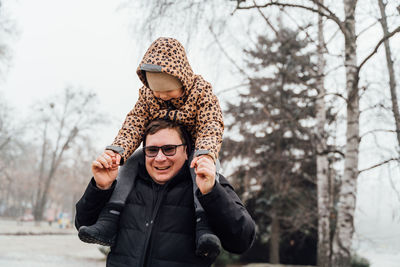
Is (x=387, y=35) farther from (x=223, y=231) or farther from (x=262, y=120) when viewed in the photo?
(x=262, y=120)

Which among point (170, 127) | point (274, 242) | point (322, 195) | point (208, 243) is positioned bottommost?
point (274, 242)

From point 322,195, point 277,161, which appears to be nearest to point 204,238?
point 322,195

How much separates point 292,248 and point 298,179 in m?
3.42

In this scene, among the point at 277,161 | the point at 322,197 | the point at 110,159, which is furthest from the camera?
the point at 277,161

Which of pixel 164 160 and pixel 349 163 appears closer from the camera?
pixel 164 160

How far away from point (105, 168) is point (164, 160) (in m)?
0.31

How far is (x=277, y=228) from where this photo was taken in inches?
492

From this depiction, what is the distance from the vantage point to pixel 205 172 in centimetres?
145

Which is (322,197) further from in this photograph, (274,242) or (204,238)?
(204,238)

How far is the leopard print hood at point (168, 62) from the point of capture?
1641 millimetres

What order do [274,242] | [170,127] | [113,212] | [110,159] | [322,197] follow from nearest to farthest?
[110,159] → [113,212] → [170,127] → [322,197] → [274,242]

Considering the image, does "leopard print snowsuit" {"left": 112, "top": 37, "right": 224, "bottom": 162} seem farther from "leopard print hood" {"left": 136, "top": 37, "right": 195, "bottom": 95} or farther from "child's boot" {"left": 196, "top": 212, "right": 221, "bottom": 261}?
"child's boot" {"left": 196, "top": 212, "right": 221, "bottom": 261}

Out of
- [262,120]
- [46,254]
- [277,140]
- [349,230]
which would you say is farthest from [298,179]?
[46,254]

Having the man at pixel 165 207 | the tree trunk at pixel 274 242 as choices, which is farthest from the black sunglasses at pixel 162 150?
the tree trunk at pixel 274 242
